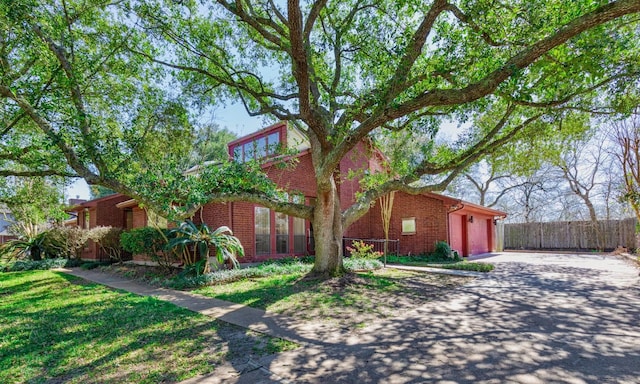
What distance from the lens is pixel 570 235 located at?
2153cm

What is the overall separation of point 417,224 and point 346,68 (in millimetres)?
8733

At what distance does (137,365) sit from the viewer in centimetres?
392

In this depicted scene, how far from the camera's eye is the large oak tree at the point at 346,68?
6148 mm

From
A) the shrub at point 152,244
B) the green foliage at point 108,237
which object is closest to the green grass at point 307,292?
the shrub at point 152,244

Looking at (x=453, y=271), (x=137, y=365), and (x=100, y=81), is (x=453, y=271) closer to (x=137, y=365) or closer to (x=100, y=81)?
(x=137, y=365)

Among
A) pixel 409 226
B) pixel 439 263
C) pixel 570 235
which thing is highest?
pixel 409 226

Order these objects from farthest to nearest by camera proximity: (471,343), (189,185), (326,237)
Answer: (326,237)
(189,185)
(471,343)

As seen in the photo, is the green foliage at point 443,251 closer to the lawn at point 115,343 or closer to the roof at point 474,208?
the roof at point 474,208

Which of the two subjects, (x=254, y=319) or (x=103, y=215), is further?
(x=103, y=215)

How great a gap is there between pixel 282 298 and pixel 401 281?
3.82 m

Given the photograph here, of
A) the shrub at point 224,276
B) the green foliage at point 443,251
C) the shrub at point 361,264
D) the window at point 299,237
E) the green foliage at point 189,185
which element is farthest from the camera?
the green foliage at point 443,251

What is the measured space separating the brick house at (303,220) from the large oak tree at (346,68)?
101 inches

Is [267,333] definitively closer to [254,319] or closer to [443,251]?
[254,319]

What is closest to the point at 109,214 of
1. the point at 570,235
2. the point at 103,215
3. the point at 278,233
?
the point at 103,215
